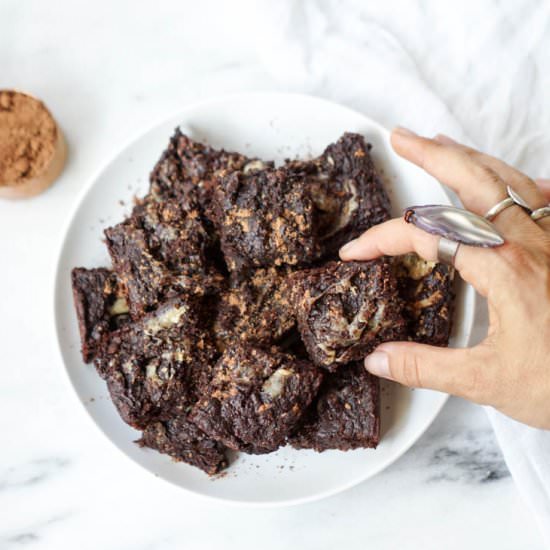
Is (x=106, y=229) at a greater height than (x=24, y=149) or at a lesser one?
lesser

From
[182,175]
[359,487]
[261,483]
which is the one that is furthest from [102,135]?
[359,487]

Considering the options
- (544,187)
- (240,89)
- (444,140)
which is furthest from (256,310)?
(544,187)

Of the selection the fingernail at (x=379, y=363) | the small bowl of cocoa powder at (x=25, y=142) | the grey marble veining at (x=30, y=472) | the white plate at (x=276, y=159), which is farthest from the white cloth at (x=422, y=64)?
the grey marble veining at (x=30, y=472)

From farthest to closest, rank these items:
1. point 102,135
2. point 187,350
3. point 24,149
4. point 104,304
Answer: point 102,135 → point 24,149 → point 104,304 → point 187,350

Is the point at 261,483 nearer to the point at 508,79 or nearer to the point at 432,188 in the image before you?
the point at 432,188

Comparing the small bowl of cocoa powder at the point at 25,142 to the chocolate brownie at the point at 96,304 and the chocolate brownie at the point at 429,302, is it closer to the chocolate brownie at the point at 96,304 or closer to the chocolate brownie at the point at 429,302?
the chocolate brownie at the point at 96,304

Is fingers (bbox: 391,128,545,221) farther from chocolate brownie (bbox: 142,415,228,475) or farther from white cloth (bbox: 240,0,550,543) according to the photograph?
chocolate brownie (bbox: 142,415,228,475)

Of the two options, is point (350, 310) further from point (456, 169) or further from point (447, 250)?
point (456, 169)
